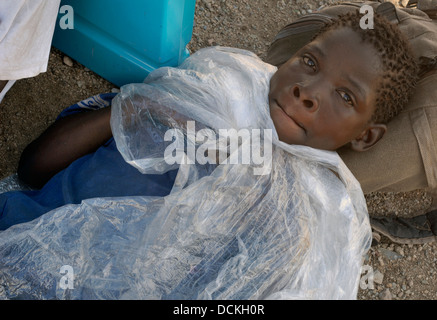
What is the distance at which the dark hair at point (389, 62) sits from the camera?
1.46 m

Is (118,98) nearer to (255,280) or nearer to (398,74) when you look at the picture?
(255,280)

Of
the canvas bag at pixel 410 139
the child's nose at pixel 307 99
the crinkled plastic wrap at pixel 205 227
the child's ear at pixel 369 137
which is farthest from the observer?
the canvas bag at pixel 410 139

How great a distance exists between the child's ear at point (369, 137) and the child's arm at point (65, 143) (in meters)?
0.77

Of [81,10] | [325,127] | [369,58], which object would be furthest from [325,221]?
[81,10]

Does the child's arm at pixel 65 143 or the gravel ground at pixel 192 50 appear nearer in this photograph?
the child's arm at pixel 65 143

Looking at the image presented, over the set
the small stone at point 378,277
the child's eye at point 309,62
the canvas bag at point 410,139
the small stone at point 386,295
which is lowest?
the small stone at point 386,295

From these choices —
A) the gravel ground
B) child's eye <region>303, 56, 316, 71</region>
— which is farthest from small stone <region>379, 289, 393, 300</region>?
child's eye <region>303, 56, 316, 71</region>

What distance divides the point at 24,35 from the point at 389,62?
3.35 ft

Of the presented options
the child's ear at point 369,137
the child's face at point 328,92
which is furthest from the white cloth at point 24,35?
the child's ear at point 369,137

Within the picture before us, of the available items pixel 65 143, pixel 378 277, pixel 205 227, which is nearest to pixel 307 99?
pixel 205 227

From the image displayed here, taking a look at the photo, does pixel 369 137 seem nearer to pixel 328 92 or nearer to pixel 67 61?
pixel 328 92

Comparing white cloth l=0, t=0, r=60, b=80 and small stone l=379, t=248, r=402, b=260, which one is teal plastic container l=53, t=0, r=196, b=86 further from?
small stone l=379, t=248, r=402, b=260

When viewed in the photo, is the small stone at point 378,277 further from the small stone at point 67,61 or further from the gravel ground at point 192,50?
the small stone at point 67,61

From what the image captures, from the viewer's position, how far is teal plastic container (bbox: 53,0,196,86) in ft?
5.71
